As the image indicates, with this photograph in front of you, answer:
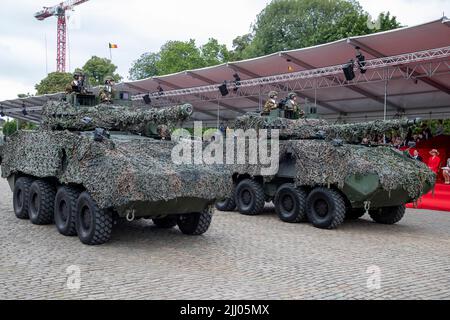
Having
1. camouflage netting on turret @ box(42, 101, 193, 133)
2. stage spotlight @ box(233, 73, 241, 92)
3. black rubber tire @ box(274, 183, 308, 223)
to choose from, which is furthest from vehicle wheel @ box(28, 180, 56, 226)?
stage spotlight @ box(233, 73, 241, 92)

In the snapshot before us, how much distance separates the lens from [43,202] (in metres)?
9.65

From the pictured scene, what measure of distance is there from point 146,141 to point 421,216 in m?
7.68

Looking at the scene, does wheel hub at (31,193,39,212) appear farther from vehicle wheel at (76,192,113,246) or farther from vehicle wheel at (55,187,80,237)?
vehicle wheel at (76,192,113,246)

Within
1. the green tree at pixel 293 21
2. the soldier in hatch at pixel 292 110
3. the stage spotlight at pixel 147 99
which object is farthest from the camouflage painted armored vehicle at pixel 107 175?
the green tree at pixel 293 21

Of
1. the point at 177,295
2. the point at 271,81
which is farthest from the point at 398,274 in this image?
the point at 271,81

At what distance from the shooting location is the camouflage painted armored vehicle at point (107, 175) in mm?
7371

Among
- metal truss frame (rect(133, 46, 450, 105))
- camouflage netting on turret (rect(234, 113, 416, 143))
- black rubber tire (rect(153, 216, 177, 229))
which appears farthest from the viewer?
metal truss frame (rect(133, 46, 450, 105))

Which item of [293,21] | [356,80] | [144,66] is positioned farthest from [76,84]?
[144,66]

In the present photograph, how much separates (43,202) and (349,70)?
10591 mm

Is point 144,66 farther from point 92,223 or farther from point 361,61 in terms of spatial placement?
point 92,223

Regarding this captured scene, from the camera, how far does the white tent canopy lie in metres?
15.3

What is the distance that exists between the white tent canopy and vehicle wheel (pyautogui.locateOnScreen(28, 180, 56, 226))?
34.0 ft

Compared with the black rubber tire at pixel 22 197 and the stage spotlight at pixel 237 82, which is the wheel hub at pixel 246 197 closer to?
the black rubber tire at pixel 22 197

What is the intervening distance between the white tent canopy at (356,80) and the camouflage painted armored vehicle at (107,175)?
29.6 feet
